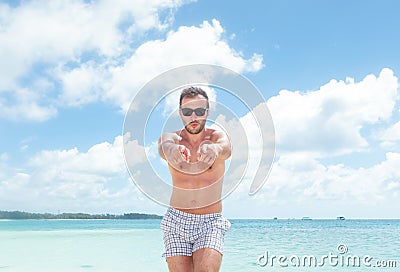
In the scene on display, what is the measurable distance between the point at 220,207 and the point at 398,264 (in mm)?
11521

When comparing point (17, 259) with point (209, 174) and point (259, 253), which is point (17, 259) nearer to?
point (259, 253)

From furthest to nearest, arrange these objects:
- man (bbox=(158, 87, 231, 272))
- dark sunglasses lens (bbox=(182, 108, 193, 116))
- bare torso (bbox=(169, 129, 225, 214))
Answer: bare torso (bbox=(169, 129, 225, 214)) < dark sunglasses lens (bbox=(182, 108, 193, 116)) < man (bbox=(158, 87, 231, 272))

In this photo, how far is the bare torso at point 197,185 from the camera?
435cm

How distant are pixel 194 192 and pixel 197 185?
70 mm

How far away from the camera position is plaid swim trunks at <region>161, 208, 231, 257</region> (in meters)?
Result: 4.21

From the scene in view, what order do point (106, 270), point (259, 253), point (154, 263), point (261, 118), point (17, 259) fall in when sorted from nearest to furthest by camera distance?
1. point (261, 118)
2. point (106, 270)
3. point (154, 263)
4. point (17, 259)
5. point (259, 253)

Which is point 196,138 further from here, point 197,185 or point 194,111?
point 197,185

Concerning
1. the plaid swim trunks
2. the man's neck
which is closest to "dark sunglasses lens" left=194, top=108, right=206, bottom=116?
the man's neck

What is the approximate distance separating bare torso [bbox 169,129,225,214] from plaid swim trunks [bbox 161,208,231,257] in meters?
0.07

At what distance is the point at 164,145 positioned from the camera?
418 centimetres

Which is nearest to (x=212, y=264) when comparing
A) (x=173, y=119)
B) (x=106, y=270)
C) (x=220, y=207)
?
(x=220, y=207)

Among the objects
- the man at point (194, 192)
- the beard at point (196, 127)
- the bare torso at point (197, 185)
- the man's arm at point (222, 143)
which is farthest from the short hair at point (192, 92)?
the bare torso at point (197, 185)

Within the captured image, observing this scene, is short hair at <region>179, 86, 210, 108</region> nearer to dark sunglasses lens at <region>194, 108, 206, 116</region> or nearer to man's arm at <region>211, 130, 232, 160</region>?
dark sunglasses lens at <region>194, 108, 206, 116</region>

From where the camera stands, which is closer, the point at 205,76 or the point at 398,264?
the point at 205,76
